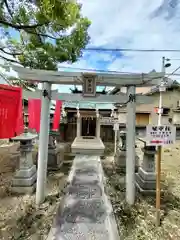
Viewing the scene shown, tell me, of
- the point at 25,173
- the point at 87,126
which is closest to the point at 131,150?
the point at 25,173

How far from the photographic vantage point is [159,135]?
3.60 metres

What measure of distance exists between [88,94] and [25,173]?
9.41 ft

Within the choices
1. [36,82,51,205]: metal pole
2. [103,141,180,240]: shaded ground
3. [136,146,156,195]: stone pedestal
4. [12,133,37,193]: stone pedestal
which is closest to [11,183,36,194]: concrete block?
[12,133,37,193]: stone pedestal

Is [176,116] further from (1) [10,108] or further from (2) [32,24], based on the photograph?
(1) [10,108]

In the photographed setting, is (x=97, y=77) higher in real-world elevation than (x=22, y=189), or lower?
higher

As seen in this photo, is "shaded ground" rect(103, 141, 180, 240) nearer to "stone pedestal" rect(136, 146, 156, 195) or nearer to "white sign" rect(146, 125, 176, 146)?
"stone pedestal" rect(136, 146, 156, 195)

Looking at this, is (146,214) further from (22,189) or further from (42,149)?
(22,189)

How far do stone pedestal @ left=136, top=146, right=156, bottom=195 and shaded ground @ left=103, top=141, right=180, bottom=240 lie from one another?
11.3 inches

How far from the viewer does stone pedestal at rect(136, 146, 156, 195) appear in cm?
502

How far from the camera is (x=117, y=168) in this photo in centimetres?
752

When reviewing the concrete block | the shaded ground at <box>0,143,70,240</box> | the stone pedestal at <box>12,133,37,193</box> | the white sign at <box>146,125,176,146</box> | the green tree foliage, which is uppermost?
the green tree foliage

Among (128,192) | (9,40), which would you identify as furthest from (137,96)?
(9,40)

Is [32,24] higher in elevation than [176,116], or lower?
higher

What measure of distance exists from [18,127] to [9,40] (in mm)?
6868
